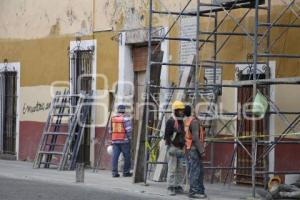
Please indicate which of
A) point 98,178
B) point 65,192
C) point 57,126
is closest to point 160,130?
point 98,178

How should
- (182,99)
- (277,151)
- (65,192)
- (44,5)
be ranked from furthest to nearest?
(44,5) → (182,99) → (277,151) → (65,192)

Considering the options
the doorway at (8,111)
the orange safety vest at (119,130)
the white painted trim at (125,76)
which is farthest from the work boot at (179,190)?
the doorway at (8,111)

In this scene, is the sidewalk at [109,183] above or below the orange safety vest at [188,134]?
below

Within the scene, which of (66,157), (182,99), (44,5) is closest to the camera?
(182,99)

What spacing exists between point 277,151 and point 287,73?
1.68 m

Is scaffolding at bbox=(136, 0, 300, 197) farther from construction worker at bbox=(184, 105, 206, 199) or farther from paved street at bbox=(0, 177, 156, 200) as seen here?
paved street at bbox=(0, 177, 156, 200)

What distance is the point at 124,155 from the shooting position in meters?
20.0

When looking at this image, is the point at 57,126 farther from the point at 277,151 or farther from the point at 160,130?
the point at 277,151

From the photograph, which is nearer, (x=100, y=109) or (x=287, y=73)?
(x=287, y=73)

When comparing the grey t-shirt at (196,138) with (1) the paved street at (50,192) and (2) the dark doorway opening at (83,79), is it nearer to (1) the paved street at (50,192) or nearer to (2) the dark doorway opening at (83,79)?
(1) the paved street at (50,192)

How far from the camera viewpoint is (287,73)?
17062mm

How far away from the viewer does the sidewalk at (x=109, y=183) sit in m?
16.2

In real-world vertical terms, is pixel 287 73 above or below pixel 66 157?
above

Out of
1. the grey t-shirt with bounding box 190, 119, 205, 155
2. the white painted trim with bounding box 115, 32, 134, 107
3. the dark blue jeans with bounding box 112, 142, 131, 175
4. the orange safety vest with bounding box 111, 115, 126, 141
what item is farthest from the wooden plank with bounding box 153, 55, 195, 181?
the white painted trim with bounding box 115, 32, 134, 107
